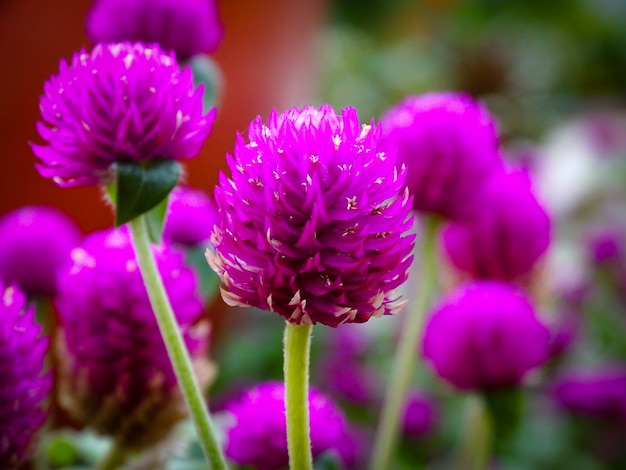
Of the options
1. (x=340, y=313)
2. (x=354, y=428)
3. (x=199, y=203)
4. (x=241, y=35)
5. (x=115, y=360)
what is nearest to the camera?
(x=340, y=313)

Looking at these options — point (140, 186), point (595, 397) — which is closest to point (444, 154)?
point (140, 186)

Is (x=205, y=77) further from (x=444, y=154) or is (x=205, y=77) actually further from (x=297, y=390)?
(x=297, y=390)

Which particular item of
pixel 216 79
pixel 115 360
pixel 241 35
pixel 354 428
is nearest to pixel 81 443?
pixel 115 360

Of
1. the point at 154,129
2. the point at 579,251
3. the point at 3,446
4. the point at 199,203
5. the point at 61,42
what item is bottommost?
the point at 3,446

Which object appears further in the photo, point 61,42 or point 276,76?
point 276,76

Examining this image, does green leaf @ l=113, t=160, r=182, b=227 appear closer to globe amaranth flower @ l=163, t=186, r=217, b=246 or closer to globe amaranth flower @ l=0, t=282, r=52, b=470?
globe amaranth flower @ l=0, t=282, r=52, b=470

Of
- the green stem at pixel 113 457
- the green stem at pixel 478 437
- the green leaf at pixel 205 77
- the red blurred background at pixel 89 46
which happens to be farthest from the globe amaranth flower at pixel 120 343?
the red blurred background at pixel 89 46

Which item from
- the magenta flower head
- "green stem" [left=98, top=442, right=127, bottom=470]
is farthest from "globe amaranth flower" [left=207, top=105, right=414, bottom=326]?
the magenta flower head

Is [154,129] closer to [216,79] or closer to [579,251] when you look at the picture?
[216,79]
